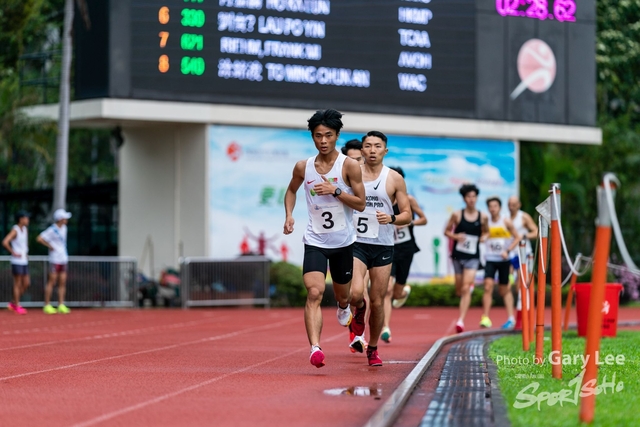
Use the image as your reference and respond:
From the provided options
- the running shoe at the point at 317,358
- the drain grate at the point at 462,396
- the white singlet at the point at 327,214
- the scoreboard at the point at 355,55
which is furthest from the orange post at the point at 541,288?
the scoreboard at the point at 355,55

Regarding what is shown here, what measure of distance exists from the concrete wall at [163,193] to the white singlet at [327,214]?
57.0ft

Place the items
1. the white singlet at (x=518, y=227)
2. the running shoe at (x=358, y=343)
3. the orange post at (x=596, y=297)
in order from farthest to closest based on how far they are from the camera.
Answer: the white singlet at (x=518, y=227) < the running shoe at (x=358, y=343) < the orange post at (x=596, y=297)

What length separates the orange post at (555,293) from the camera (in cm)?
945

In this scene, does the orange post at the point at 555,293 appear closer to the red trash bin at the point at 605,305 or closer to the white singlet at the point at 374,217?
the white singlet at the point at 374,217

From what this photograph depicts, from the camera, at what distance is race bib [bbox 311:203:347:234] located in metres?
10.7

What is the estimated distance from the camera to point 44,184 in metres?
45.8

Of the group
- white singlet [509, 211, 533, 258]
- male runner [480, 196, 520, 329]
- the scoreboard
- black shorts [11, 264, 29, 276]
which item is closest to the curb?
male runner [480, 196, 520, 329]

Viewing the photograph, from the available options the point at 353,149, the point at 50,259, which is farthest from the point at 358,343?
the point at 50,259

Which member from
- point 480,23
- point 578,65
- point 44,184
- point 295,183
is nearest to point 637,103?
point 578,65

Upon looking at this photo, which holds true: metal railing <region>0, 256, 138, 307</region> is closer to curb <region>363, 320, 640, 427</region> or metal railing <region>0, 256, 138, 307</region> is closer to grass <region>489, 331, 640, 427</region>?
grass <region>489, 331, 640, 427</region>

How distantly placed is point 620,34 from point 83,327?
961 inches

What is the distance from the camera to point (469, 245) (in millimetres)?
17578

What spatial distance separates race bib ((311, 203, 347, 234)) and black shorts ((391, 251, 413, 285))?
4.46m

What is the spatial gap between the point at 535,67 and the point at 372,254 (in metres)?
19.3
